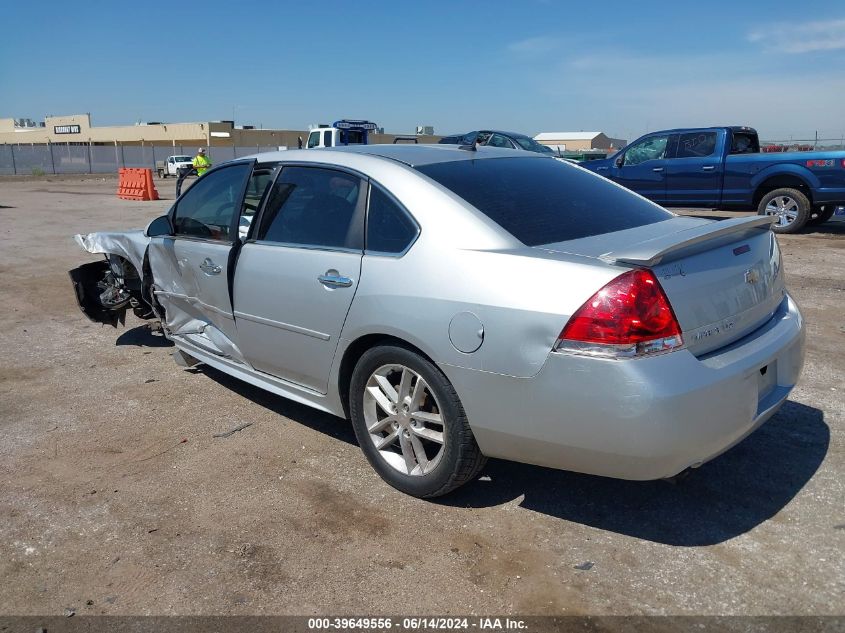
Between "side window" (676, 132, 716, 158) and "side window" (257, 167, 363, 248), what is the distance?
36.3 ft

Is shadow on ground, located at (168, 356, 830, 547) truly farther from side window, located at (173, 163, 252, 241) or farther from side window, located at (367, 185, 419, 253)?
side window, located at (173, 163, 252, 241)

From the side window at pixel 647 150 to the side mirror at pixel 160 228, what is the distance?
10935 mm

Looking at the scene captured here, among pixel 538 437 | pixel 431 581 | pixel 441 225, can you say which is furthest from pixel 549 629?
pixel 441 225

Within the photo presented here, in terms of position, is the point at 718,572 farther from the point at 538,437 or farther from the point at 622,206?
the point at 622,206

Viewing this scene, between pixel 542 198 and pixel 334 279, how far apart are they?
45.2 inches

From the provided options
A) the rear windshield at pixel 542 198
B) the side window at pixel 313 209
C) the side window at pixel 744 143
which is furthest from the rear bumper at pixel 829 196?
the side window at pixel 313 209

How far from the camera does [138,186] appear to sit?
23297 millimetres

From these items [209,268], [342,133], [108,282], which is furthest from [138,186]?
[209,268]

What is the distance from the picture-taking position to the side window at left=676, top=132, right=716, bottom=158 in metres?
13.1

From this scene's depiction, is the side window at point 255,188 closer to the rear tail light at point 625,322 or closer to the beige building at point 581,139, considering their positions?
the rear tail light at point 625,322

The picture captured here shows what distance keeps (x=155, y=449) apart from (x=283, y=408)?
863mm

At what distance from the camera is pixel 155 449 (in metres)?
4.12

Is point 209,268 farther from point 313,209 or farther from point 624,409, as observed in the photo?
point 624,409

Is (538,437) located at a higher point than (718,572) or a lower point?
higher
